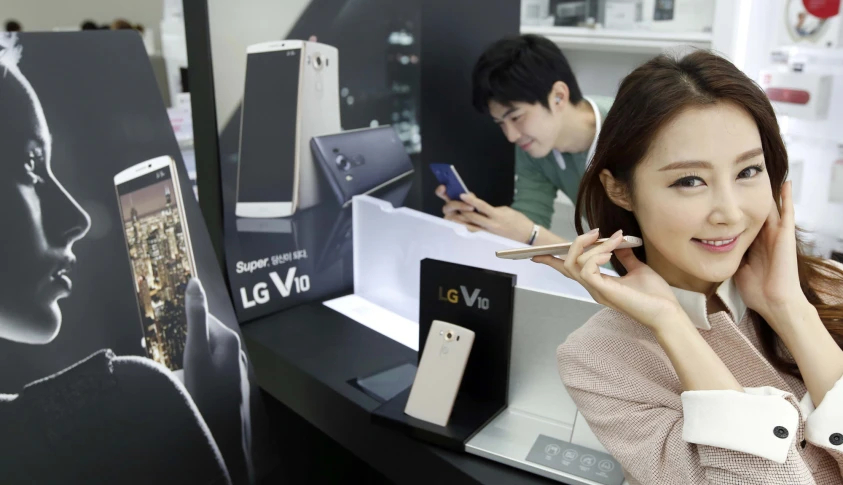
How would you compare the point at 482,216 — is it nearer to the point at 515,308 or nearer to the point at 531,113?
the point at 531,113

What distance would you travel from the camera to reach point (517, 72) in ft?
5.66

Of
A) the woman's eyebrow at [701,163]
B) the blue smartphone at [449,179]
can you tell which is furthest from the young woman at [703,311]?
the blue smartphone at [449,179]

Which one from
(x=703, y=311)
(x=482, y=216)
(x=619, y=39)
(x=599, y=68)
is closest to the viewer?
(x=703, y=311)

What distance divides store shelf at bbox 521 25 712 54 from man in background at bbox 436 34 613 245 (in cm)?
84

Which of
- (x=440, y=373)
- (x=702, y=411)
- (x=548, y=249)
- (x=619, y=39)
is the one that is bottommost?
(x=440, y=373)

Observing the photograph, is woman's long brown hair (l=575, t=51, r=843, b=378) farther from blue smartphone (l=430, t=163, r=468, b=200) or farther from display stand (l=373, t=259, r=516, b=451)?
blue smartphone (l=430, t=163, r=468, b=200)

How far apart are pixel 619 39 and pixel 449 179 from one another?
149 centimetres

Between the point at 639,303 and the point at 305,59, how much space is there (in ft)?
3.14

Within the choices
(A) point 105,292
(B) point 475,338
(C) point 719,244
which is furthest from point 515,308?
(A) point 105,292

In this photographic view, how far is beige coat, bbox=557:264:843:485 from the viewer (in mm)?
733

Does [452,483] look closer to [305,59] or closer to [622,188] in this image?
[622,188]

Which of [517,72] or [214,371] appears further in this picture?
[517,72]

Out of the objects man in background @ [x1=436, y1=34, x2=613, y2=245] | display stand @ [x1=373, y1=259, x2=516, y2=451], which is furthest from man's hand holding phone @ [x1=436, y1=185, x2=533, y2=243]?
display stand @ [x1=373, y1=259, x2=516, y2=451]

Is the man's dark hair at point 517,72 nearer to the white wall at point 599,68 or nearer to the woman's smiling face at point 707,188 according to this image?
the woman's smiling face at point 707,188
